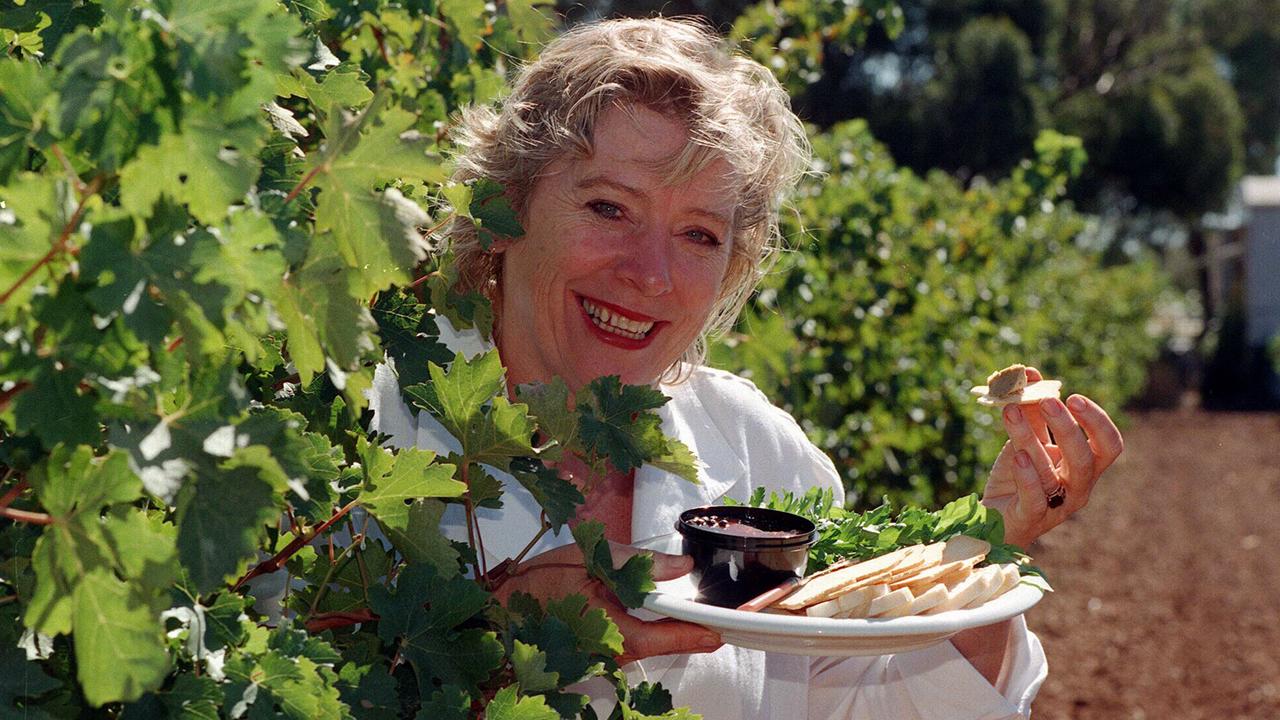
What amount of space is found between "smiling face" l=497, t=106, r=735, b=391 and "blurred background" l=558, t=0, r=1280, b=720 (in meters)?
0.61

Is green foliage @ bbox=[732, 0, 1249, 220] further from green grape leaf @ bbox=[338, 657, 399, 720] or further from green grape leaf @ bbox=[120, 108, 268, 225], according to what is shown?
green grape leaf @ bbox=[120, 108, 268, 225]

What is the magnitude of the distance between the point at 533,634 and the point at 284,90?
0.59 meters

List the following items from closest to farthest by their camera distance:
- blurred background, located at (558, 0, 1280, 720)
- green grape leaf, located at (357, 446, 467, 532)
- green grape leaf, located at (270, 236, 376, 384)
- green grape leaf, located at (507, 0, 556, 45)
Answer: green grape leaf, located at (270, 236, 376, 384) < green grape leaf, located at (357, 446, 467, 532) < green grape leaf, located at (507, 0, 556, 45) < blurred background, located at (558, 0, 1280, 720)

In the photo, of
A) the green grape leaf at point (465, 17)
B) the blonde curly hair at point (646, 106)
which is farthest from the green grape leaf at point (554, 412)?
the green grape leaf at point (465, 17)

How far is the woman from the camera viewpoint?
2.00 metres

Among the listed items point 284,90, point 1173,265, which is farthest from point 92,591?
point 1173,265

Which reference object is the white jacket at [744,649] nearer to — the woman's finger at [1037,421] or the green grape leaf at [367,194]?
the woman's finger at [1037,421]

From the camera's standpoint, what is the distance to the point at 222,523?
800mm

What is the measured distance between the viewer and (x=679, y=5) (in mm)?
19906

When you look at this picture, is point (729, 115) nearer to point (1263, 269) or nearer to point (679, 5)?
point (679, 5)

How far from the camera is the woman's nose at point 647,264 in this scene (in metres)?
2.08

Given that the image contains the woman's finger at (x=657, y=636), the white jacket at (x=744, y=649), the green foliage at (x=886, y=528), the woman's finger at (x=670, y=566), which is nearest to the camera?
the woman's finger at (x=657, y=636)

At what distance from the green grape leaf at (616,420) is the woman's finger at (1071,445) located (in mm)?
747

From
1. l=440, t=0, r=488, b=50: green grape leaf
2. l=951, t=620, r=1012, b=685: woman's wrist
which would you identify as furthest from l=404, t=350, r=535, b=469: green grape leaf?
l=440, t=0, r=488, b=50: green grape leaf
